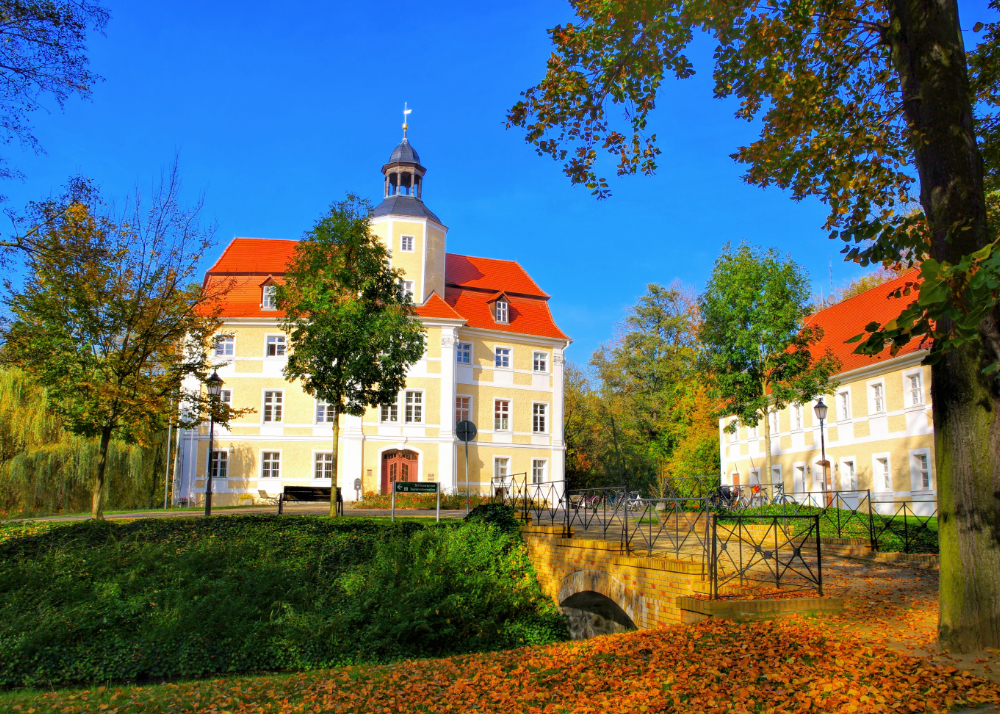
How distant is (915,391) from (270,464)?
1079 inches

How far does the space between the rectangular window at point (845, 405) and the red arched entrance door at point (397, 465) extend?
1888cm

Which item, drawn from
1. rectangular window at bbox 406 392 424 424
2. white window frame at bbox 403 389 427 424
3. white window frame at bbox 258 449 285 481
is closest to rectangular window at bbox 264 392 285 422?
white window frame at bbox 258 449 285 481

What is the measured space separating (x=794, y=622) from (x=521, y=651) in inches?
137

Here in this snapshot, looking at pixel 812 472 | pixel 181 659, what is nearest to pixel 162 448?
pixel 181 659

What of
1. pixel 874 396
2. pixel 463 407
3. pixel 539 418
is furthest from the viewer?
pixel 539 418

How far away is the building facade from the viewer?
25.6m

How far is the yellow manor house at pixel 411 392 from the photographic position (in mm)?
34438

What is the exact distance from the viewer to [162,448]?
114 ft

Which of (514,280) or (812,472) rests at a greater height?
(514,280)

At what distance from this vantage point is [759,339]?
25.4m

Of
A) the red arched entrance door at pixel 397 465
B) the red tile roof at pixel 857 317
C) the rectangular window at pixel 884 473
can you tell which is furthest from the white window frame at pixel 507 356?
the rectangular window at pixel 884 473

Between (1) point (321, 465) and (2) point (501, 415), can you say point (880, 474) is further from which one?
(1) point (321, 465)

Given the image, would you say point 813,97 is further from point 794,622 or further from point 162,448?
point 162,448

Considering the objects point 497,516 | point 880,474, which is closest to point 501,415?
point 880,474
